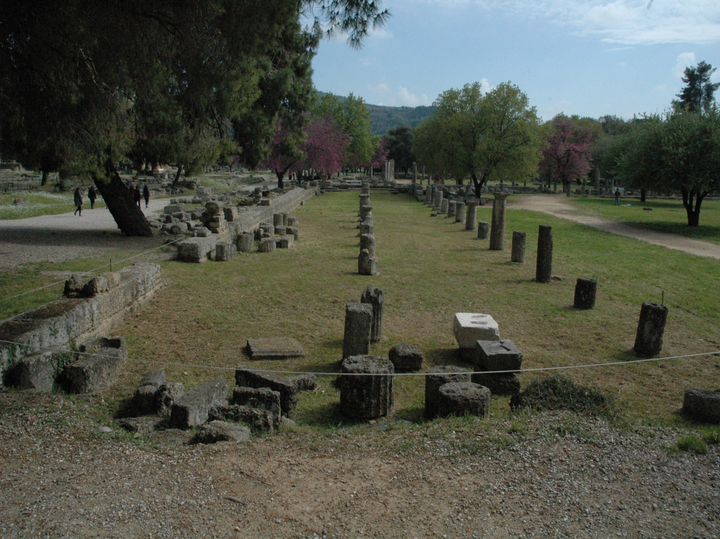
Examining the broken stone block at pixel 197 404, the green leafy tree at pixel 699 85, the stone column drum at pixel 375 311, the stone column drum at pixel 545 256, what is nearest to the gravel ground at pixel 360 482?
the broken stone block at pixel 197 404

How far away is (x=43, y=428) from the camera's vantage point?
512cm

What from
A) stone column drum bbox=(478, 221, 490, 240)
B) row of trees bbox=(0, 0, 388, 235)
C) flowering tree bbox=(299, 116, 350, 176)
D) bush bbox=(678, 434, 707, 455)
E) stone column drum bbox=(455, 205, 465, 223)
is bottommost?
bush bbox=(678, 434, 707, 455)

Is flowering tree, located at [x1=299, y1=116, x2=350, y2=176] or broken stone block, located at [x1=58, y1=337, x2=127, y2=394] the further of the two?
flowering tree, located at [x1=299, y1=116, x2=350, y2=176]

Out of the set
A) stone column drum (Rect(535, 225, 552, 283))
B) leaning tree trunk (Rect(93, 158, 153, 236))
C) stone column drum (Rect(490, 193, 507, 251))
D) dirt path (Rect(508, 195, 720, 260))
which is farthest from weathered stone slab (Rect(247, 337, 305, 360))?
dirt path (Rect(508, 195, 720, 260))

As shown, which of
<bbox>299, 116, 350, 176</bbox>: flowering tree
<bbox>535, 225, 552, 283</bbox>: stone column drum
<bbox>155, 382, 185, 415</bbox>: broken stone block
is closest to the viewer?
<bbox>155, 382, 185, 415</bbox>: broken stone block

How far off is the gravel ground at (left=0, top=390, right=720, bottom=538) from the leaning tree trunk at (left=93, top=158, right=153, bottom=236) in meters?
12.7

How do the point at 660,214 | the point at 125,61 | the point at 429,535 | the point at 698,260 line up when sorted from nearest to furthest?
1. the point at 429,535
2. the point at 125,61
3. the point at 698,260
4. the point at 660,214

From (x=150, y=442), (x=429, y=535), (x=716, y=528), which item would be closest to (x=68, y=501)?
(x=150, y=442)

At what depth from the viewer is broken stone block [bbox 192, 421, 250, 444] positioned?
5.18 m

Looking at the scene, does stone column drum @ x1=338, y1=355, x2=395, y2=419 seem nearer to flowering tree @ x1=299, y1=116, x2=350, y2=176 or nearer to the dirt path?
the dirt path

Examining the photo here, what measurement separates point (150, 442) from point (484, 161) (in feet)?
114

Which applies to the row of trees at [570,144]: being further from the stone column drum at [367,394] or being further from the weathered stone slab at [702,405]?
→ the stone column drum at [367,394]

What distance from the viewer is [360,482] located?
14.7ft

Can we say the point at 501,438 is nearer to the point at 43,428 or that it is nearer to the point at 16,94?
the point at 43,428
